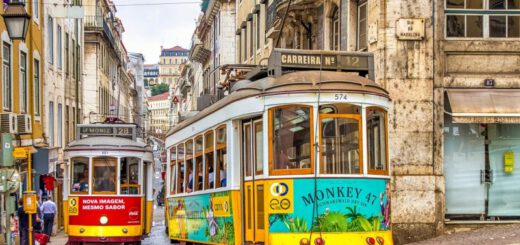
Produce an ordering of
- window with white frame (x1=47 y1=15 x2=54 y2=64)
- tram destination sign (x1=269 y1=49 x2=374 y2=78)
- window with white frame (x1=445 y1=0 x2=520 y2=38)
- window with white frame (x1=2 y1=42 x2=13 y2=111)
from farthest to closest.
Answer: window with white frame (x1=47 y1=15 x2=54 y2=64) < window with white frame (x1=2 y1=42 x2=13 y2=111) < window with white frame (x1=445 y1=0 x2=520 y2=38) < tram destination sign (x1=269 y1=49 x2=374 y2=78)

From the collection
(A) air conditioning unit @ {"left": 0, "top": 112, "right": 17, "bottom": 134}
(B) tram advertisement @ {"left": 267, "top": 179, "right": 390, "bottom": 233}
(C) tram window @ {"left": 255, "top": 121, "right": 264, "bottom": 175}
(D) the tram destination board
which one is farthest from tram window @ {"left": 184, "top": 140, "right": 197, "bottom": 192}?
(A) air conditioning unit @ {"left": 0, "top": 112, "right": 17, "bottom": 134}

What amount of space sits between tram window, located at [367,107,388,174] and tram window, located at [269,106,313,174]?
36.1 inches

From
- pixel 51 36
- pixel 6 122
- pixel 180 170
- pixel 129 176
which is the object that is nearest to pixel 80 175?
pixel 129 176

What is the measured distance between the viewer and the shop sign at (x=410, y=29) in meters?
21.6

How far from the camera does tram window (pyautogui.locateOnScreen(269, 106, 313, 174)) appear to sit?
13.4m

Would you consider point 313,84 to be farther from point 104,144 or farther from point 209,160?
point 104,144

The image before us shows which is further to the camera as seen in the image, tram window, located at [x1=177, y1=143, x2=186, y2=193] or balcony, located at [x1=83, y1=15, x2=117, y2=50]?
balcony, located at [x1=83, y1=15, x2=117, y2=50]

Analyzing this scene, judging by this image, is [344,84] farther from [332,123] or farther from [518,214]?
[518,214]

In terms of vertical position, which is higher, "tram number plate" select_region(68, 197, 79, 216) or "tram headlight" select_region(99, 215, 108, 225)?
"tram number plate" select_region(68, 197, 79, 216)

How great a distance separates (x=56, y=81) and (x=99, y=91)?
70.4 feet

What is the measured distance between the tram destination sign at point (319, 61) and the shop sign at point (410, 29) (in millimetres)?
6479

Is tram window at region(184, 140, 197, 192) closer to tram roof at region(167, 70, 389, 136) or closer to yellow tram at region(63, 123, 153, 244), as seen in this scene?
tram roof at region(167, 70, 389, 136)

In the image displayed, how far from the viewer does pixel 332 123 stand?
13500 millimetres

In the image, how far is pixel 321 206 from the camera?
1329cm
